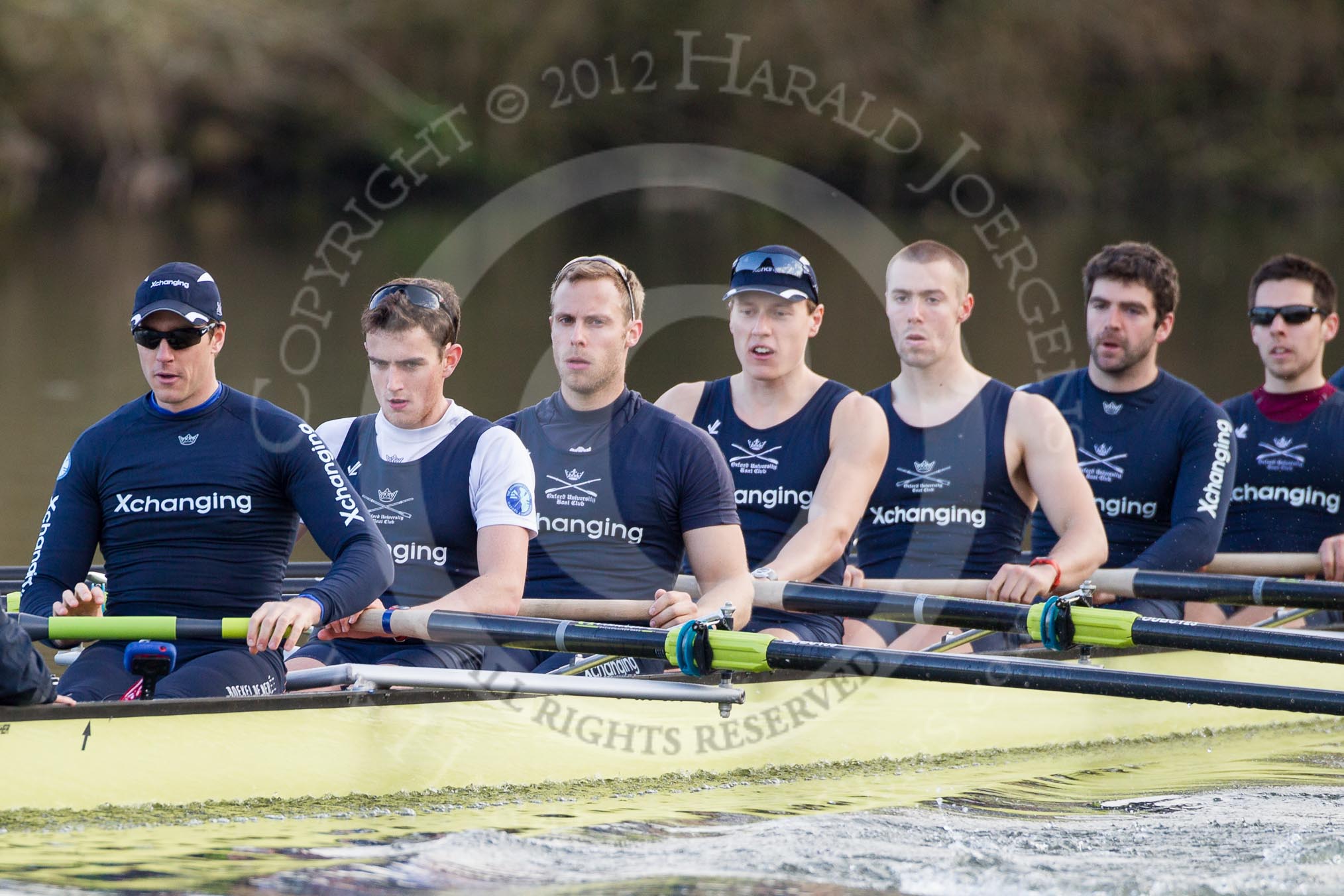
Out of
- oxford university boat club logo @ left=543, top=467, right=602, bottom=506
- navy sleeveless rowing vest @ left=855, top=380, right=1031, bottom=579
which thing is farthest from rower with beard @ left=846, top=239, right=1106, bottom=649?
oxford university boat club logo @ left=543, top=467, right=602, bottom=506

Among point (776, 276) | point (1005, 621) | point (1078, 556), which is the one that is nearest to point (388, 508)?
point (776, 276)

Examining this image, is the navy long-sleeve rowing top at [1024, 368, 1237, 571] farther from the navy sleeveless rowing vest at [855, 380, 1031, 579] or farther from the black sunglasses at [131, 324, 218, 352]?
the black sunglasses at [131, 324, 218, 352]

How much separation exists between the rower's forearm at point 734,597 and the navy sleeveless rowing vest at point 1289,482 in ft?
10.7

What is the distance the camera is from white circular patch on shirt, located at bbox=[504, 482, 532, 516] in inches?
219

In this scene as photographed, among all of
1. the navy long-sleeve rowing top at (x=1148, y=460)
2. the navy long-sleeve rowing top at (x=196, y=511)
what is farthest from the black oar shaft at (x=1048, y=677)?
the navy long-sleeve rowing top at (x=1148, y=460)

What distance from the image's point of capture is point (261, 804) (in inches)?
198

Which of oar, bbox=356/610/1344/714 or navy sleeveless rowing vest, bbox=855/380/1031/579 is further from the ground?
navy sleeveless rowing vest, bbox=855/380/1031/579

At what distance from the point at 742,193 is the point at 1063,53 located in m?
8.05

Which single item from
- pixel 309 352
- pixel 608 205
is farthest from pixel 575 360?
pixel 608 205

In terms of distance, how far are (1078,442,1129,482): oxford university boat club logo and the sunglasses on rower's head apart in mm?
1710

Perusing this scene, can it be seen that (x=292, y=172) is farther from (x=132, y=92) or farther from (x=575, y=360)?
(x=575, y=360)

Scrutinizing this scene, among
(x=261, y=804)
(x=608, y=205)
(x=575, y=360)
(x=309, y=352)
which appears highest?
(x=608, y=205)

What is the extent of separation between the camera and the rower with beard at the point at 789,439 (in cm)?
630

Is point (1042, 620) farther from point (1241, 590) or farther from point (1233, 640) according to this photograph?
point (1241, 590)
